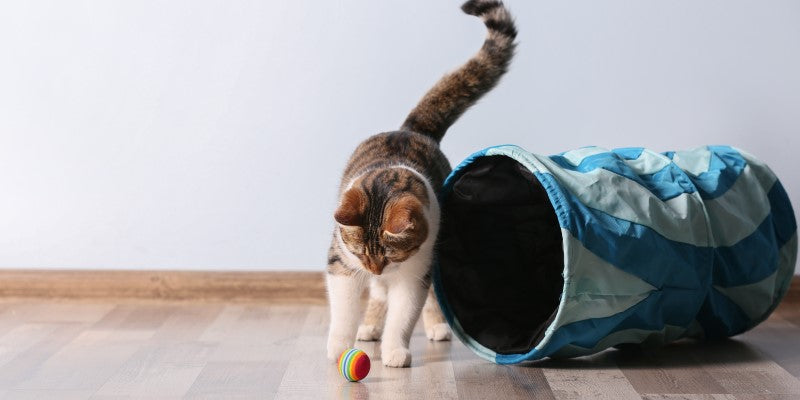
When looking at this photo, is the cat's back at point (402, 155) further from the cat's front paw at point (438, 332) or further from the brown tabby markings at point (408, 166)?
the cat's front paw at point (438, 332)

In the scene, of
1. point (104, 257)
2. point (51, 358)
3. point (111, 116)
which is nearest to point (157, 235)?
point (104, 257)

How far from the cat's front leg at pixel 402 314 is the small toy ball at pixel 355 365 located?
0.58 feet

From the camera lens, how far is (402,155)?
2.52 meters

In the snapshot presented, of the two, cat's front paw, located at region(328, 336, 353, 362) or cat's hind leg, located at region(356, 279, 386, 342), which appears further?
cat's hind leg, located at region(356, 279, 386, 342)

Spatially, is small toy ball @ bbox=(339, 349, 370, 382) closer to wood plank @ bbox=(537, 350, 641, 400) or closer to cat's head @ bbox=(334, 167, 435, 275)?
cat's head @ bbox=(334, 167, 435, 275)

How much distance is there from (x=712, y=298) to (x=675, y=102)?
2.81ft

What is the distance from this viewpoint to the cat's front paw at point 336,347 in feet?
7.68

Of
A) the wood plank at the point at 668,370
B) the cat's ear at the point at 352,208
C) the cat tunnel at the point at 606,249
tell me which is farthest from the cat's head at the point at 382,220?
the wood plank at the point at 668,370

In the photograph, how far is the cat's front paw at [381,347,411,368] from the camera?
2303mm

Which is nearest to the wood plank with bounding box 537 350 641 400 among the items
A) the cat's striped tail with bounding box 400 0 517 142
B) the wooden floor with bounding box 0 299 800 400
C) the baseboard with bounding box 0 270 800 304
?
the wooden floor with bounding box 0 299 800 400

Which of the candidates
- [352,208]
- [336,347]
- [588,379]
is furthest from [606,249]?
[336,347]

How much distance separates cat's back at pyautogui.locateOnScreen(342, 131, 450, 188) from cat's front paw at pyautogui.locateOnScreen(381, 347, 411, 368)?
448 mm

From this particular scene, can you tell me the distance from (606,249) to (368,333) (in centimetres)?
81

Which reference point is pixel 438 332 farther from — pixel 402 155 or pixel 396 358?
pixel 402 155
